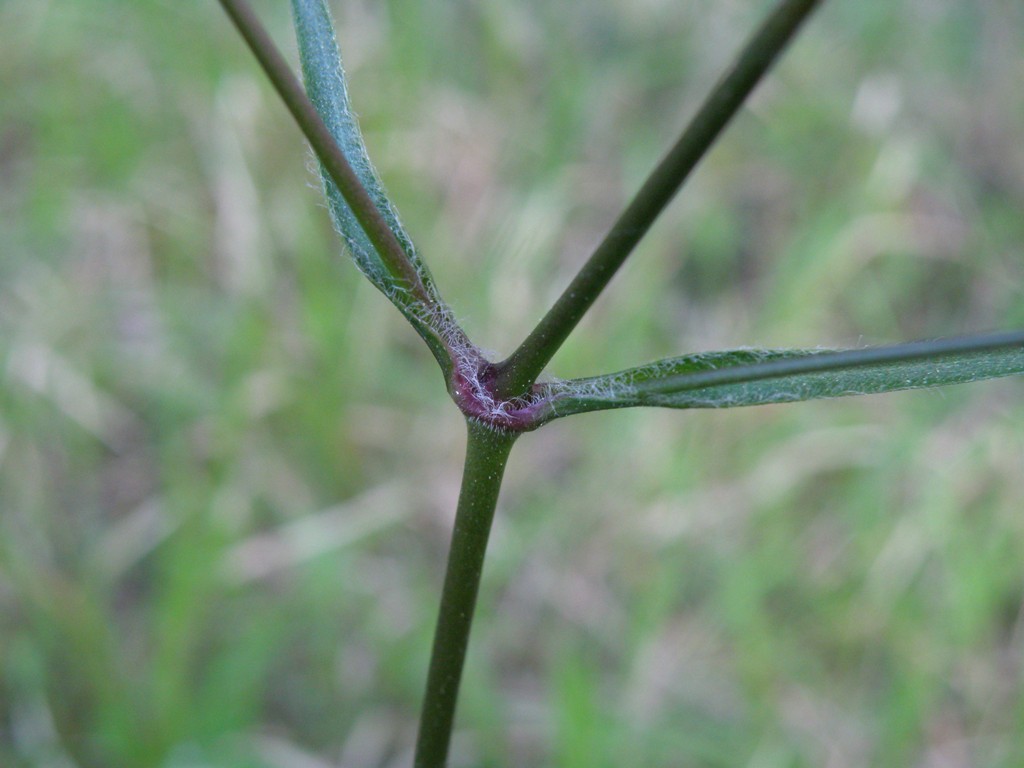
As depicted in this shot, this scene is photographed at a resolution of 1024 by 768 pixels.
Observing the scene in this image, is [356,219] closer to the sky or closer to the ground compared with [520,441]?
closer to the sky

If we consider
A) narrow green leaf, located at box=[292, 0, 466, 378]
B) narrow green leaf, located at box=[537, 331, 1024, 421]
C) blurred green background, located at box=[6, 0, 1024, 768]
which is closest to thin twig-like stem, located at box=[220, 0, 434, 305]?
narrow green leaf, located at box=[292, 0, 466, 378]

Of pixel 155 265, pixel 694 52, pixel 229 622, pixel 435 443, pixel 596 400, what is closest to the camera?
pixel 596 400

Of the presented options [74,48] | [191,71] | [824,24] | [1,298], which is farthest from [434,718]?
[824,24]

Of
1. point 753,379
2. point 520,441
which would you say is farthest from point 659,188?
point 520,441

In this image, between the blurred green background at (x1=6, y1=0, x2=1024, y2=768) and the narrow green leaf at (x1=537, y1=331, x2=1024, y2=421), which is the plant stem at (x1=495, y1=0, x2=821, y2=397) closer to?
the narrow green leaf at (x1=537, y1=331, x2=1024, y2=421)

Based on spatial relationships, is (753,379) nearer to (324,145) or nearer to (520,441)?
(324,145)

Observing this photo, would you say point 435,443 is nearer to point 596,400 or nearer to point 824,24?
point 596,400
